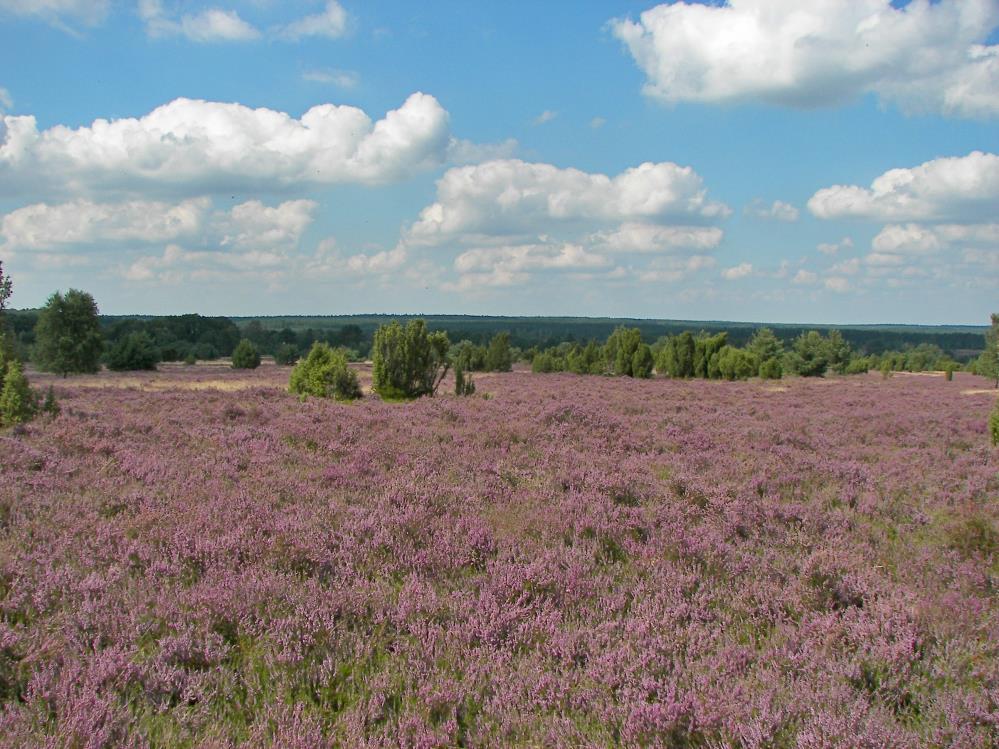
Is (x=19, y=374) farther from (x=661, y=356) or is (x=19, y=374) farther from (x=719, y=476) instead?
(x=661, y=356)

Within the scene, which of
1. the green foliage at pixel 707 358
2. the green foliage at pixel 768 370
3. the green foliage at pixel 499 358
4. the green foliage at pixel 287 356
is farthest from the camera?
the green foliage at pixel 287 356

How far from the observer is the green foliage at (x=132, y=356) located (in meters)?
62.1

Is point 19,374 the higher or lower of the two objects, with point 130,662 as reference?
higher

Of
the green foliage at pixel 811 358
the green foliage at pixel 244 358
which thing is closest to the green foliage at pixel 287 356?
the green foliage at pixel 244 358

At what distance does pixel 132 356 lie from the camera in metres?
62.5

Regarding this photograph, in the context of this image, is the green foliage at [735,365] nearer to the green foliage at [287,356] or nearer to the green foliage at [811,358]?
the green foliage at [811,358]

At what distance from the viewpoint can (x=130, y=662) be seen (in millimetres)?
3250

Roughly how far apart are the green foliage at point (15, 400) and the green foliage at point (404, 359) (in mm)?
12800

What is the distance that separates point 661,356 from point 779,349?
2916cm

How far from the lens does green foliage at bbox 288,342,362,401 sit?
23859 millimetres

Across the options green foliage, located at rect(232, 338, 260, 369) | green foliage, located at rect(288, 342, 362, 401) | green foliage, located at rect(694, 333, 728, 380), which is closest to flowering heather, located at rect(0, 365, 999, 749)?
green foliage, located at rect(288, 342, 362, 401)

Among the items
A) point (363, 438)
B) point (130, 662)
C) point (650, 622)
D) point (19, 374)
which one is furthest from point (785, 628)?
point (19, 374)

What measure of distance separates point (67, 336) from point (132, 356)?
11.0m

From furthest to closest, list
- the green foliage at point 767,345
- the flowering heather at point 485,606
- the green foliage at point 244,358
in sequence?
the green foliage at point 767,345 < the green foliage at point 244,358 < the flowering heather at point 485,606
